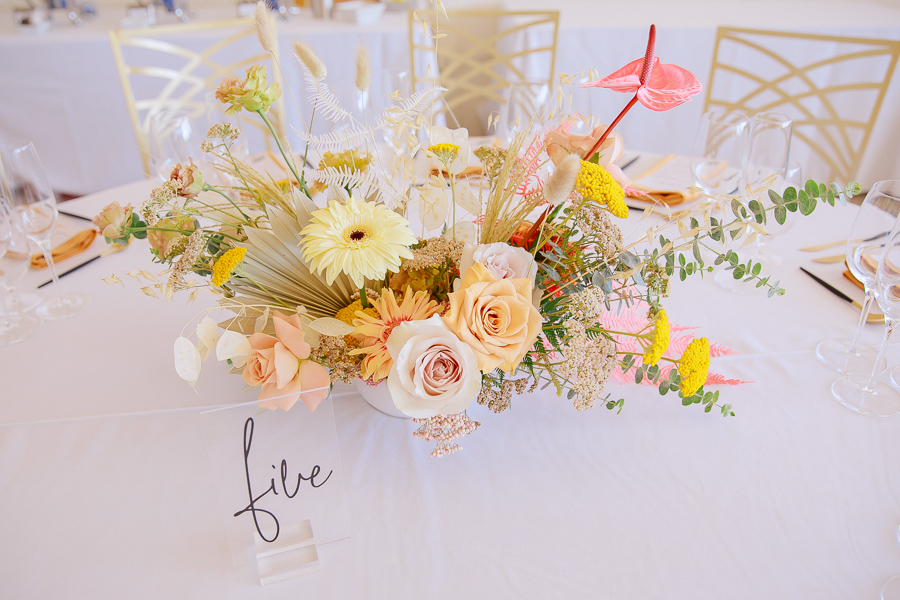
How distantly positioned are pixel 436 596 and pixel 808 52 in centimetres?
280

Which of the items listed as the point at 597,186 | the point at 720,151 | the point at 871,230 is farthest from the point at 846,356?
the point at 597,186

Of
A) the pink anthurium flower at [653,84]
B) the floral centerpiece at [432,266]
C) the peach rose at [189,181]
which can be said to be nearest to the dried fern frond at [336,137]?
the floral centerpiece at [432,266]

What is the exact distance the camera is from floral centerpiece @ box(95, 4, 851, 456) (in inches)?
20.9

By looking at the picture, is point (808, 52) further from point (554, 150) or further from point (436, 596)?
point (436, 596)

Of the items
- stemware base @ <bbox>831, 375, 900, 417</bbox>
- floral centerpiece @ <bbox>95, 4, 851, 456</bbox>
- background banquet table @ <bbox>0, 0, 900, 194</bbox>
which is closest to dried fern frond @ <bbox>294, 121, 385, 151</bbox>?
floral centerpiece @ <bbox>95, 4, 851, 456</bbox>

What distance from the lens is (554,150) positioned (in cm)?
60

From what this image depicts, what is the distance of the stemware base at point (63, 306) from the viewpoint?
93cm

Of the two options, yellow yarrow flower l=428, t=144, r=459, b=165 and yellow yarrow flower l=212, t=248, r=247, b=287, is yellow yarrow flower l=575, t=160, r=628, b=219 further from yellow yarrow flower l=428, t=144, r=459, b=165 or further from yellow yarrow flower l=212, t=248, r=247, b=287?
yellow yarrow flower l=212, t=248, r=247, b=287

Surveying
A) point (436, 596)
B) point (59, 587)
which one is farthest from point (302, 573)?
point (59, 587)

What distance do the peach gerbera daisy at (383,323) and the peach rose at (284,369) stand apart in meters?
0.05

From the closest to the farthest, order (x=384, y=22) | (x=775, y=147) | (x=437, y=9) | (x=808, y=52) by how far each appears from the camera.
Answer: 1. (x=437, y=9)
2. (x=775, y=147)
3. (x=808, y=52)
4. (x=384, y=22)

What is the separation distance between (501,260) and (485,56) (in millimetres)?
2894

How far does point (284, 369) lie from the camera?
58 cm

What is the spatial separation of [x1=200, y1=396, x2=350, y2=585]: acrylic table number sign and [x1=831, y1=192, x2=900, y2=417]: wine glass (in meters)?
0.65
